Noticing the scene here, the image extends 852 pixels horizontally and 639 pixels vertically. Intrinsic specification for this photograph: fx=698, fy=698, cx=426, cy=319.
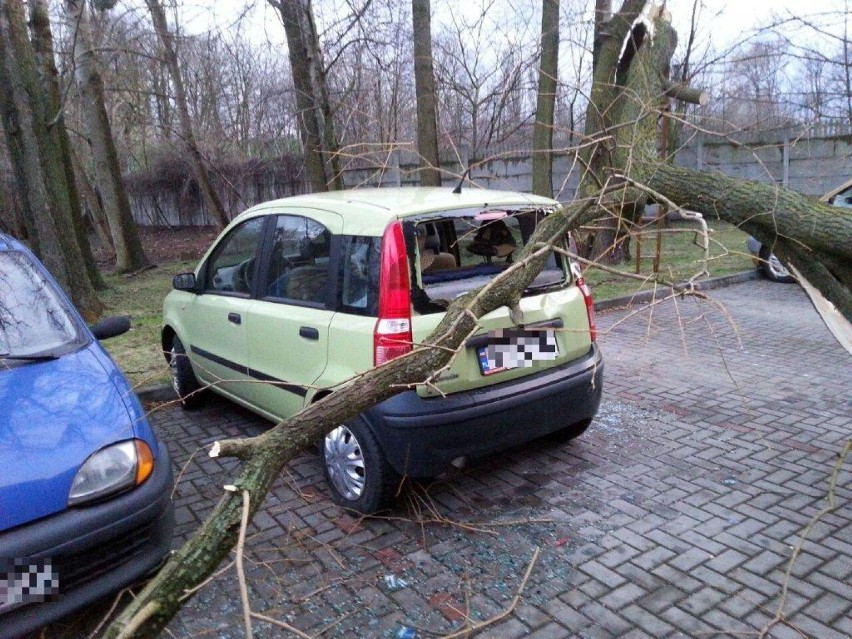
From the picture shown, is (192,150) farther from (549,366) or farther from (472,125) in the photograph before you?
(549,366)

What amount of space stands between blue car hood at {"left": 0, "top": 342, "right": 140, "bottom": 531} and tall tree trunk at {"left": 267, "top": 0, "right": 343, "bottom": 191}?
697cm

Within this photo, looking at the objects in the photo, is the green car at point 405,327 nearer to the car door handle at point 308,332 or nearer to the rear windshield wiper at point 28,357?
the car door handle at point 308,332

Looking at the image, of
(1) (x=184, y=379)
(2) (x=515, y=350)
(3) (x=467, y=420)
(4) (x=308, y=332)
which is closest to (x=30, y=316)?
(4) (x=308, y=332)

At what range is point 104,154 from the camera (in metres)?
14.1

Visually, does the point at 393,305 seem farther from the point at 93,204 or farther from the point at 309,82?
the point at 93,204

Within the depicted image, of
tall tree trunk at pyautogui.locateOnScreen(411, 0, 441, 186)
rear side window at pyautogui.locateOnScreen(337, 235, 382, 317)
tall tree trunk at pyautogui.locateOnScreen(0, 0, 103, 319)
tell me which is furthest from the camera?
tall tree trunk at pyautogui.locateOnScreen(411, 0, 441, 186)

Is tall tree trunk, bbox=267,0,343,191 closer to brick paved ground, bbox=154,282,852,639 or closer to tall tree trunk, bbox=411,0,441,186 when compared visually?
tall tree trunk, bbox=411,0,441,186

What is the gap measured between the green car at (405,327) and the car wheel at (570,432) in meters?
0.01

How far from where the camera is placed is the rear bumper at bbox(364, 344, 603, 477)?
145 inches

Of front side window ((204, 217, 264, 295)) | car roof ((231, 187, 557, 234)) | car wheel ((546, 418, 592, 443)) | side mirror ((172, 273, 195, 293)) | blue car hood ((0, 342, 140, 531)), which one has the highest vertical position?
car roof ((231, 187, 557, 234))

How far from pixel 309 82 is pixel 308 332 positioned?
7.73 m

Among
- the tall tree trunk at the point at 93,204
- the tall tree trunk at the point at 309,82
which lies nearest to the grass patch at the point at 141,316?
the tall tree trunk at the point at 309,82

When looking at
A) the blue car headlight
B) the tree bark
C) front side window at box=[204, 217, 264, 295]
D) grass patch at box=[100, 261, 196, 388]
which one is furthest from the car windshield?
the tree bark

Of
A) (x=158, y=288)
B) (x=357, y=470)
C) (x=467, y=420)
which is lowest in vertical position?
(x=158, y=288)
